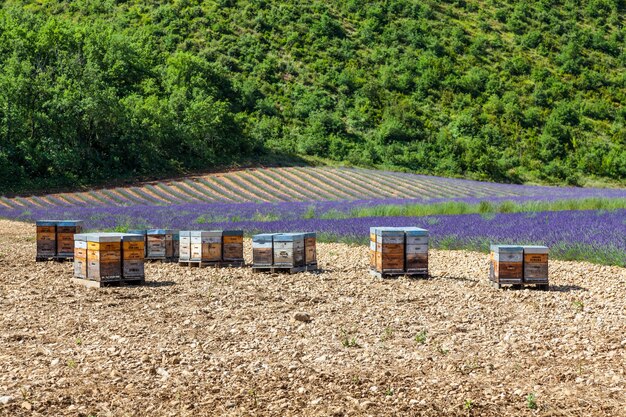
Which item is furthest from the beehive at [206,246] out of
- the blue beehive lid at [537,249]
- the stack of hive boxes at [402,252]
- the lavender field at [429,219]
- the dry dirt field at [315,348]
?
the blue beehive lid at [537,249]

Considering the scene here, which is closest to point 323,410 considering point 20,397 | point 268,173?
point 20,397

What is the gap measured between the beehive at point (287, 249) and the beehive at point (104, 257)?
140 inches

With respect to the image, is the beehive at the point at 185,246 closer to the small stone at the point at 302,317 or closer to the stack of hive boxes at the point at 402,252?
the stack of hive boxes at the point at 402,252

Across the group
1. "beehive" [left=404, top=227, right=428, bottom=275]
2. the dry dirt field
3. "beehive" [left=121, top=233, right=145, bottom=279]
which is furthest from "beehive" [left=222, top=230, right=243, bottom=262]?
"beehive" [left=404, top=227, right=428, bottom=275]

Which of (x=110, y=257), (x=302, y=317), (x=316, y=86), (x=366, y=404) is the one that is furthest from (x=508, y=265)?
(x=316, y=86)

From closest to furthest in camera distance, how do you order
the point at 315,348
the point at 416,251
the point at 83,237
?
the point at 315,348, the point at 83,237, the point at 416,251

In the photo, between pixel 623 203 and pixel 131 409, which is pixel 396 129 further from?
pixel 131 409

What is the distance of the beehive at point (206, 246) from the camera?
1930 centimetres

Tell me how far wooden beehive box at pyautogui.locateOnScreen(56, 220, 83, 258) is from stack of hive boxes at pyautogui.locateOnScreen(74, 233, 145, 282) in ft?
15.1

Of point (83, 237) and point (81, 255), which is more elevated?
point (83, 237)

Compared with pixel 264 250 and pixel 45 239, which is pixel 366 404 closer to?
pixel 264 250

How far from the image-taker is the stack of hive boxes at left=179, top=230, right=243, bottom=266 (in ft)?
63.4

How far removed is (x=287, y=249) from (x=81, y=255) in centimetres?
437

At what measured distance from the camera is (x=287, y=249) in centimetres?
1808
